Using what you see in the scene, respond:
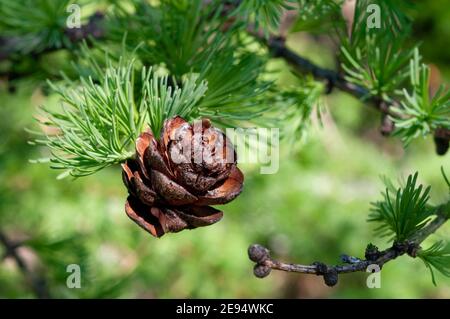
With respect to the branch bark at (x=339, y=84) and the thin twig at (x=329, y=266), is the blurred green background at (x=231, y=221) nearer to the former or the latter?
the branch bark at (x=339, y=84)

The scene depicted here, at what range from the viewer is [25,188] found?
4.15 ft

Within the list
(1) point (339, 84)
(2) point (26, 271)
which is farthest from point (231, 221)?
(1) point (339, 84)

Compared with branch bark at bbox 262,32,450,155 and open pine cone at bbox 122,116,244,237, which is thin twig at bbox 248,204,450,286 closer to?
open pine cone at bbox 122,116,244,237

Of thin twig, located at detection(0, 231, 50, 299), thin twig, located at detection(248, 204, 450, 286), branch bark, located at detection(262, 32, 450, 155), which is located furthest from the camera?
thin twig, located at detection(0, 231, 50, 299)

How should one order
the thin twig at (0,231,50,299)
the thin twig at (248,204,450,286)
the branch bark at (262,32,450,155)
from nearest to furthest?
the thin twig at (248,204,450,286), the branch bark at (262,32,450,155), the thin twig at (0,231,50,299)

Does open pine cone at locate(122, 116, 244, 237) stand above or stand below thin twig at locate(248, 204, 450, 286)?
above

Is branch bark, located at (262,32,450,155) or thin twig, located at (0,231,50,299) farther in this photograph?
thin twig, located at (0,231,50,299)

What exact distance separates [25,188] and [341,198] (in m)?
0.68

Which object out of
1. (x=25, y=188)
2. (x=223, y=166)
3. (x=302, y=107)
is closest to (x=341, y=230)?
(x=25, y=188)

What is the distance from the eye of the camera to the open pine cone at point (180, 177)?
17.8 inches

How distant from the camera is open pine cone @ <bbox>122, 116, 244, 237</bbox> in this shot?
45 cm

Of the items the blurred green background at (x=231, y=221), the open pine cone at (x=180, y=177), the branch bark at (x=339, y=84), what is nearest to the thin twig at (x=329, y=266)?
the open pine cone at (x=180, y=177)

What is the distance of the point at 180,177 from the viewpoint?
454 mm

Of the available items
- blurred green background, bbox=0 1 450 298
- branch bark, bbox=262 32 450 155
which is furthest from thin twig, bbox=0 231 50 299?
branch bark, bbox=262 32 450 155
